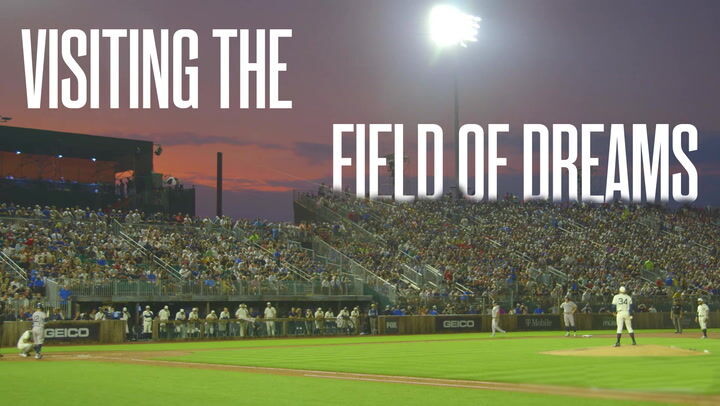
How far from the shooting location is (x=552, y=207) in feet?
236

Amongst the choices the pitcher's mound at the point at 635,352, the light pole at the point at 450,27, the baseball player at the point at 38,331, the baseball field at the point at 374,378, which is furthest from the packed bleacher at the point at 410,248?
the pitcher's mound at the point at 635,352

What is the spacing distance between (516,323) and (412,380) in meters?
33.6

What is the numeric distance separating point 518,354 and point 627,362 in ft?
16.7

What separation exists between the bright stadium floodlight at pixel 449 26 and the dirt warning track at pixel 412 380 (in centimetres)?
3882

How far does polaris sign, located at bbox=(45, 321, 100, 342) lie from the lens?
118ft

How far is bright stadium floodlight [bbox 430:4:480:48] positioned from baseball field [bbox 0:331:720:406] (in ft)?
120

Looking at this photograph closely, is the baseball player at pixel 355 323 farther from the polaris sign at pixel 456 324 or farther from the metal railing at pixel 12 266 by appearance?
the metal railing at pixel 12 266

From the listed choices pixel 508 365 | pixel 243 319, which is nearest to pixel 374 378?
pixel 508 365

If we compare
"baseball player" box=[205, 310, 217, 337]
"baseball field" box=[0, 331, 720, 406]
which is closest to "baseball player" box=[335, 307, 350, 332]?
"baseball player" box=[205, 310, 217, 337]

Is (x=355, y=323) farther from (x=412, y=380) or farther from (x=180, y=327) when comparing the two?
(x=412, y=380)

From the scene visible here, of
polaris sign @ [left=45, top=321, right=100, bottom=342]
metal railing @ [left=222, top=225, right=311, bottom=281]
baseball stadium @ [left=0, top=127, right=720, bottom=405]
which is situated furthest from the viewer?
metal railing @ [left=222, top=225, right=311, bottom=281]

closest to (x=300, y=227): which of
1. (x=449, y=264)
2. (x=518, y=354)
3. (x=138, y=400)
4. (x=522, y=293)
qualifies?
(x=449, y=264)

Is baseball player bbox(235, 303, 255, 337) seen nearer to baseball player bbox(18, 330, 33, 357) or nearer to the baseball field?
the baseball field

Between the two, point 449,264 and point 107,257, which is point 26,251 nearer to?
point 107,257
